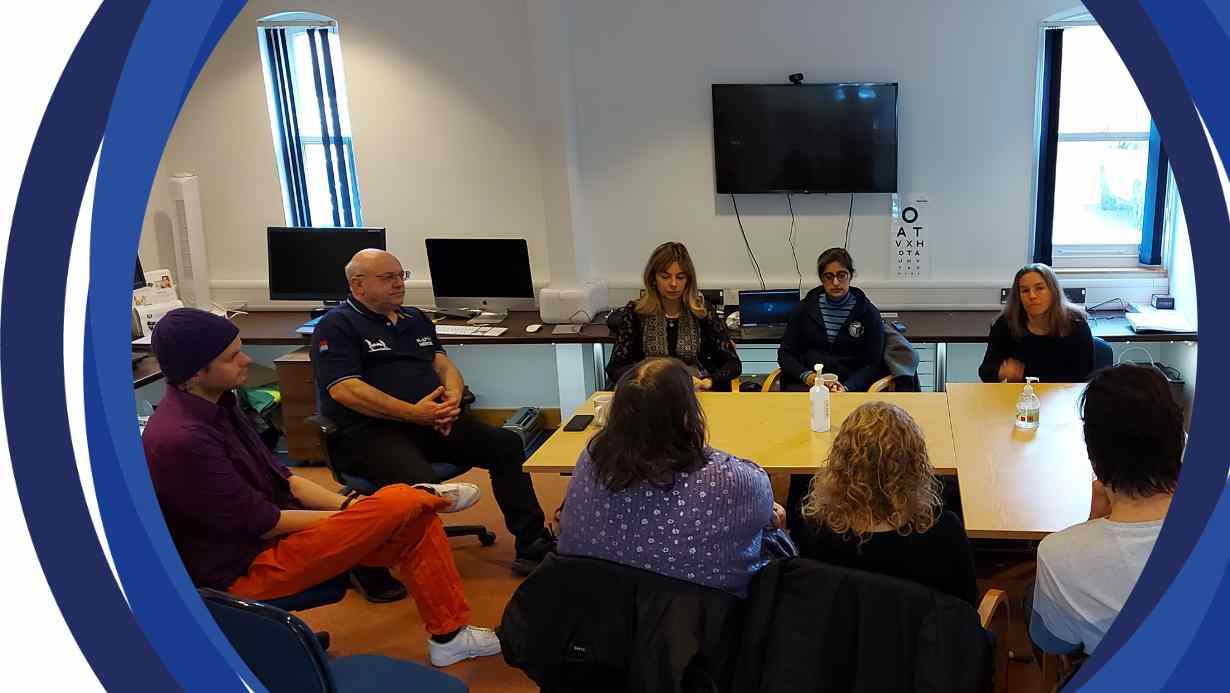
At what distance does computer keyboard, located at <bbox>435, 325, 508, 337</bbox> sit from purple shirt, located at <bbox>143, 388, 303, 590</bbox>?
8.25ft

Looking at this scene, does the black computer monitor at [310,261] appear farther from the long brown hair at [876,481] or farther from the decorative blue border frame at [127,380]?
the decorative blue border frame at [127,380]

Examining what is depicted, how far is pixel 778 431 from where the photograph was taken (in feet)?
12.4

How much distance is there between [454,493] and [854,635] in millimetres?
1619

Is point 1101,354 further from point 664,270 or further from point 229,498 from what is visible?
point 229,498

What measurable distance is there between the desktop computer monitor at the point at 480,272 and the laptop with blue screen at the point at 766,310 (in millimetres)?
1163

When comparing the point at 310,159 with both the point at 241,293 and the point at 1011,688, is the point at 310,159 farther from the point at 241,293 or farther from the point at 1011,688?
the point at 1011,688

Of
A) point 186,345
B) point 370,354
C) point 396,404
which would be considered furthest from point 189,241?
point 186,345

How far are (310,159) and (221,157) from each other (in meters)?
0.54

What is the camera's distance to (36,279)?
68.3 inches

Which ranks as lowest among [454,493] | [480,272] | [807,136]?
[454,493]

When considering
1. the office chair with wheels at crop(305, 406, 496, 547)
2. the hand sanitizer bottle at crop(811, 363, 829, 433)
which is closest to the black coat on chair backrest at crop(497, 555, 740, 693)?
the hand sanitizer bottle at crop(811, 363, 829, 433)

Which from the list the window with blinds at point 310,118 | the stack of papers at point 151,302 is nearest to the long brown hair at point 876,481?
the stack of papers at point 151,302

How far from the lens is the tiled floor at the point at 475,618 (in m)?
3.48

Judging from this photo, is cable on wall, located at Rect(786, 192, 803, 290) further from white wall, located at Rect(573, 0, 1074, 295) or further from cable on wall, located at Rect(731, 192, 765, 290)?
cable on wall, located at Rect(731, 192, 765, 290)
